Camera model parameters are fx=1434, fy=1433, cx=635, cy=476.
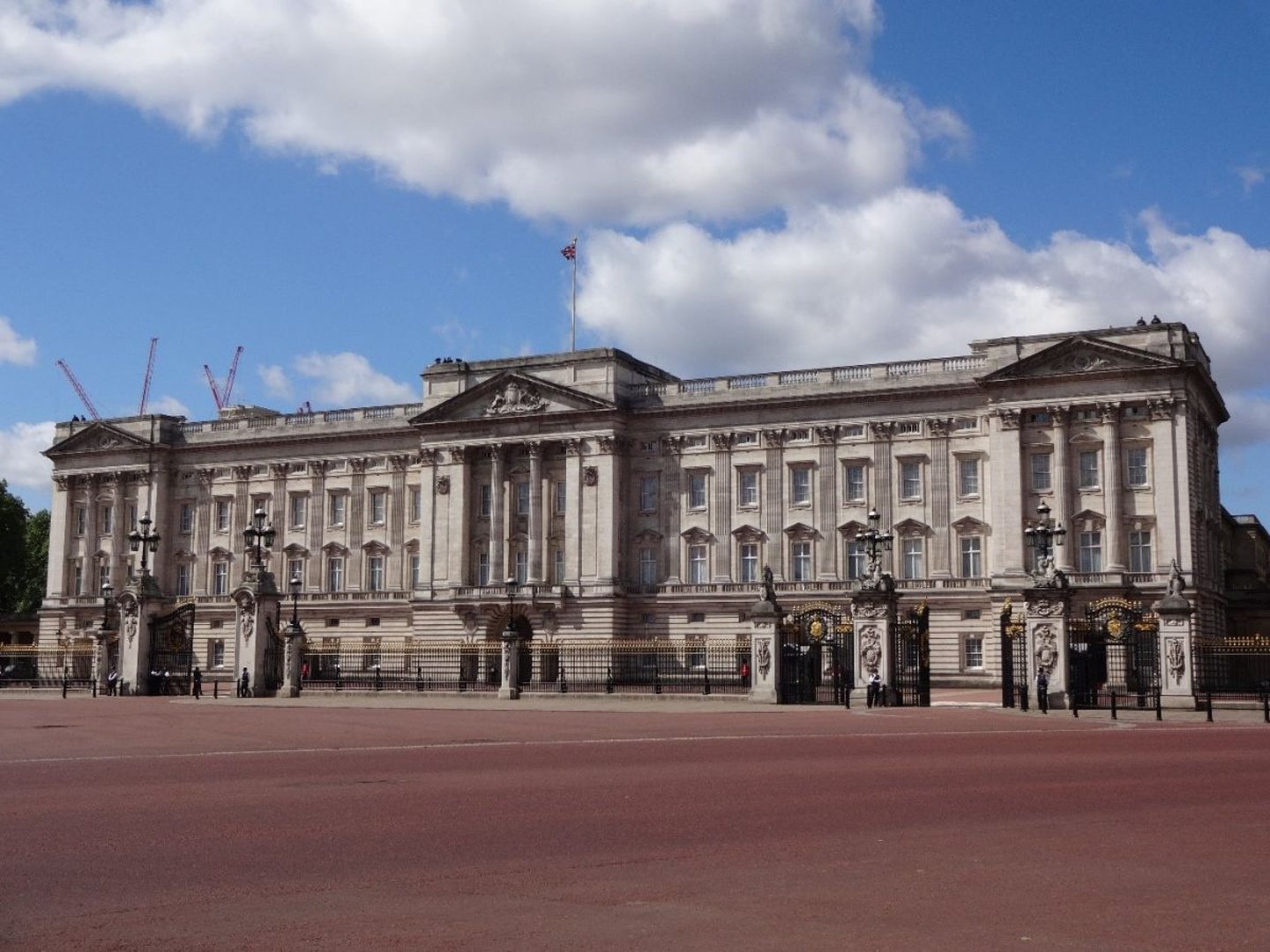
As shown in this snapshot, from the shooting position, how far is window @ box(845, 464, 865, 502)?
7444 centimetres

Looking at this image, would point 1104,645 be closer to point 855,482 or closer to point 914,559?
point 914,559

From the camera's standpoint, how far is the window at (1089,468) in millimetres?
68375

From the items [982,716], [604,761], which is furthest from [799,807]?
[982,716]

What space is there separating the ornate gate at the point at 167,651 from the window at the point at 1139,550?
139 feet

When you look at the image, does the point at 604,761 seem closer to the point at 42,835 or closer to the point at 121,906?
the point at 42,835

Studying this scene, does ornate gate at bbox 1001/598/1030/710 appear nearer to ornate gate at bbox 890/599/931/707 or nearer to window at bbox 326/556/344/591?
ornate gate at bbox 890/599/931/707

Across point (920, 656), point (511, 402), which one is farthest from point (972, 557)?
point (511, 402)

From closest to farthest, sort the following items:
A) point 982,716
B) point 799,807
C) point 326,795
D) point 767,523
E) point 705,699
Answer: point 799,807 → point 326,795 → point 982,716 → point 705,699 → point 767,523

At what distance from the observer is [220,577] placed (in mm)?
90438

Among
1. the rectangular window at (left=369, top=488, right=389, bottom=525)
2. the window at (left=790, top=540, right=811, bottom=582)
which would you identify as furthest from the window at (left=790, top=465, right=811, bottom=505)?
the rectangular window at (left=369, top=488, right=389, bottom=525)

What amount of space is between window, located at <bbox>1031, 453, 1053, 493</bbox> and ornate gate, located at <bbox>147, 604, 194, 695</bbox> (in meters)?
39.5

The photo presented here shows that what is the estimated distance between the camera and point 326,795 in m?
18.2

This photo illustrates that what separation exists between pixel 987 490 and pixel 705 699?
2825 centimetres

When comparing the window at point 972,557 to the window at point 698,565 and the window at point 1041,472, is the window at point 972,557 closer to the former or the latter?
the window at point 1041,472
